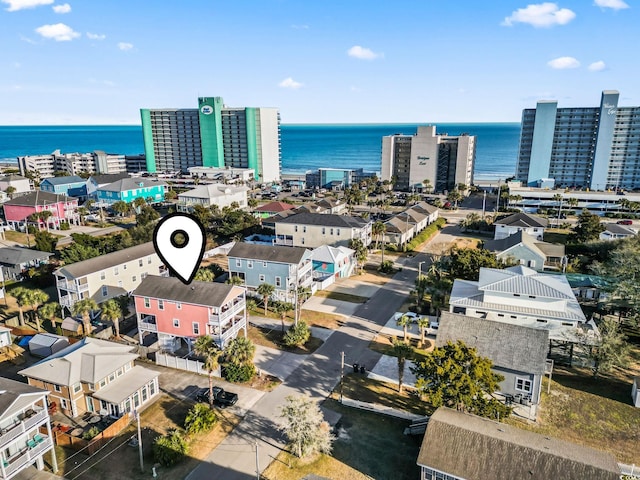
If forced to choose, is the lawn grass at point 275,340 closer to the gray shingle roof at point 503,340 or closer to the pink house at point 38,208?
the gray shingle roof at point 503,340

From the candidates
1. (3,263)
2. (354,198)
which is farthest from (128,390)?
(354,198)

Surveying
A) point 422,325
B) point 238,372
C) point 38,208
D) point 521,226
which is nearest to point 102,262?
point 238,372

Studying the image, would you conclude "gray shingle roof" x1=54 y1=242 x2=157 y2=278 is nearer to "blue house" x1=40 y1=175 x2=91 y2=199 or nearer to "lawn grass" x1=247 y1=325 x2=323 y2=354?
"lawn grass" x1=247 y1=325 x2=323 y2=354

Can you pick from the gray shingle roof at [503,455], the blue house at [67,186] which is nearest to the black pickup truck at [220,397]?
the gray shingle roof at [503,455]

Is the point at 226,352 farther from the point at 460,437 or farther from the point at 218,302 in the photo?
the point at 460,437

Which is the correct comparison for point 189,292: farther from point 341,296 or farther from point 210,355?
point 341,296

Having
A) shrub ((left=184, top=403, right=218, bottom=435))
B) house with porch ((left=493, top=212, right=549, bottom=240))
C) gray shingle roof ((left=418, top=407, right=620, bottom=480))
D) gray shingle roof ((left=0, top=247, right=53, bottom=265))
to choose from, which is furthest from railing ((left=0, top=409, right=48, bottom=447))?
house with porch ((left=493, top=212, right=549, bottom=240))
